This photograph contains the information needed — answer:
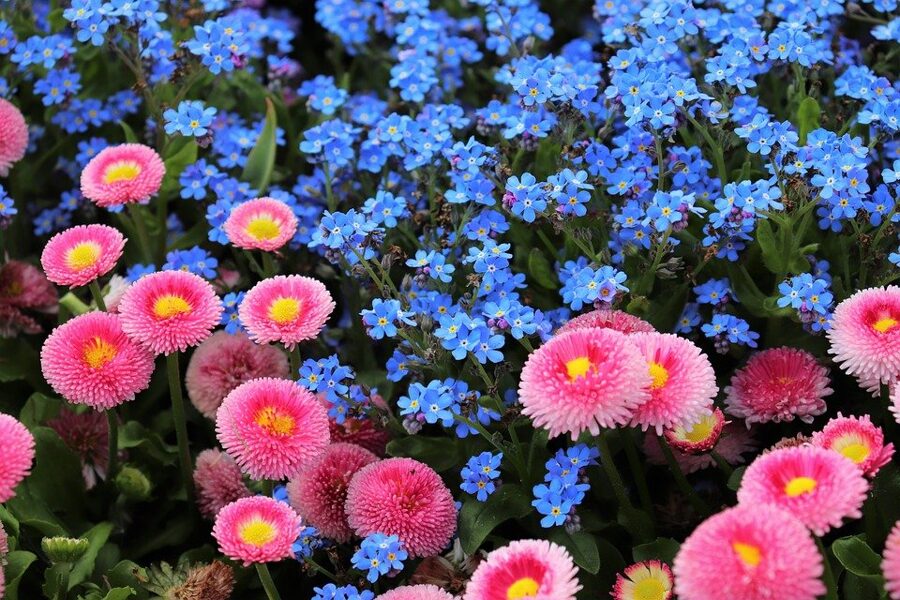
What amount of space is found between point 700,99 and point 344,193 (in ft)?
2.69

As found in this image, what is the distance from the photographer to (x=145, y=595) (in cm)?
192

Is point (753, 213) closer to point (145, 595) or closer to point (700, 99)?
point (700, 99)

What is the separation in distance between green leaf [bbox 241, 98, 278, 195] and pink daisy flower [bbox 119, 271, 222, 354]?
0.65m

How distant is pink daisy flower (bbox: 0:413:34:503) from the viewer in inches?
63.1

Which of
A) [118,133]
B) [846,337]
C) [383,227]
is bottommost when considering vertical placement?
[118,133]

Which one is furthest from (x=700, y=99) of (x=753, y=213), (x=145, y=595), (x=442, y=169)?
(x=145, y=595)

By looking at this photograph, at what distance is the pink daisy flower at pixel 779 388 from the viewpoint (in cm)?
190

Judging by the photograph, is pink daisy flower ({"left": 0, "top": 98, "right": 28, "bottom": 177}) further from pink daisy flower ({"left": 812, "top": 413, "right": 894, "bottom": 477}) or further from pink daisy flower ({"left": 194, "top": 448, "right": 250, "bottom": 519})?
pink daisy flower ({"left": 812, "top": 413, "right": 894, "bottom": 477})

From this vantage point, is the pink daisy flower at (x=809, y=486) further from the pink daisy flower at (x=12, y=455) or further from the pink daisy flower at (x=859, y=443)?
the pink daisy flower at (x=12, y=455)

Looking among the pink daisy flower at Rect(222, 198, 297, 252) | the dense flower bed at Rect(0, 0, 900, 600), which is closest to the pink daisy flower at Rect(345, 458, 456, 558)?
the dense flower bed at Rect(0, 0, 900, 600)

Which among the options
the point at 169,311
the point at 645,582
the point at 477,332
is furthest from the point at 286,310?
the point at 645,582

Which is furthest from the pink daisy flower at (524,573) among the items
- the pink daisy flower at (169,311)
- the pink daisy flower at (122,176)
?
the pink daisy flower at (122,176)

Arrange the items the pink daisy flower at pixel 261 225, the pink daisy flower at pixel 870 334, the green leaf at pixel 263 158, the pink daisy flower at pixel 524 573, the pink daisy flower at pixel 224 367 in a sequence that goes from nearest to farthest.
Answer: the pink daisy flower at pixel 524 573 < the pink daisy flower at pixel 870 334 < the pink daisy flower at pixel 261 225 < the pink daisy flower at pixel 224 367 < the green leaf at pixel 263 158

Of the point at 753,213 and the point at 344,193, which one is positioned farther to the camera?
the point at 344,193
